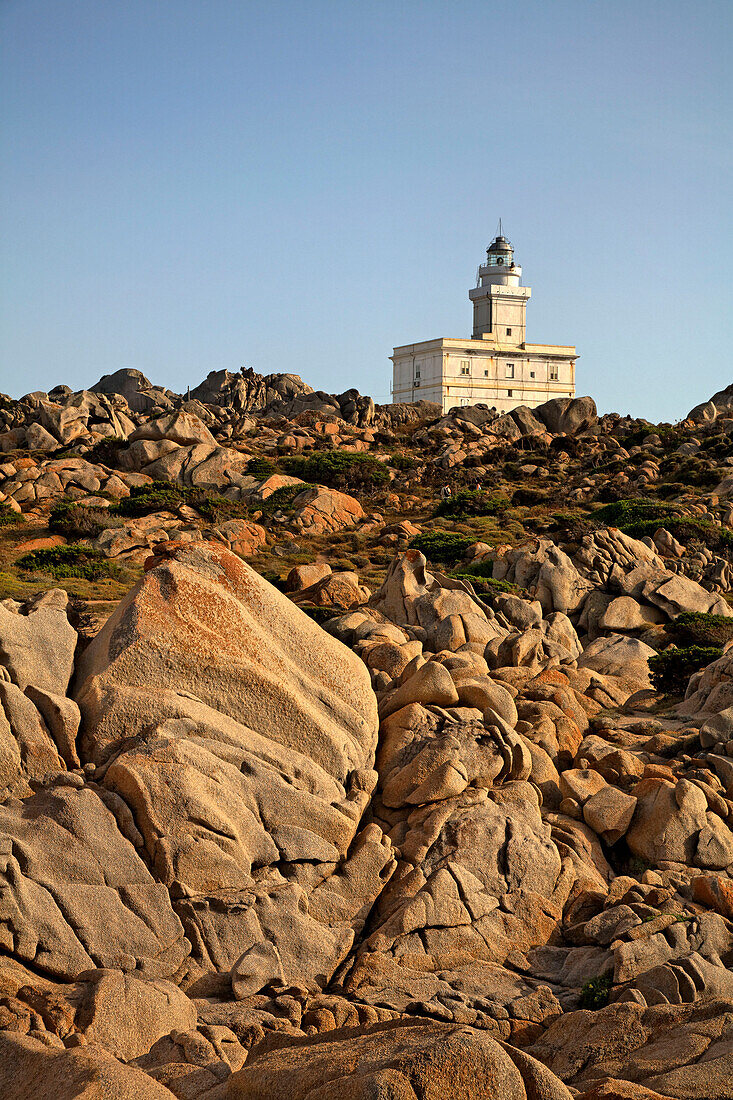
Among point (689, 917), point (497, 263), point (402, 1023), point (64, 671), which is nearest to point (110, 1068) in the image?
point (402, 1023)

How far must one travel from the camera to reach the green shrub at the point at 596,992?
31.3 ft

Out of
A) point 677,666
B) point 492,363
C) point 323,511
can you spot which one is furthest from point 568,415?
point 677,666

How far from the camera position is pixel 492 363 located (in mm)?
100938

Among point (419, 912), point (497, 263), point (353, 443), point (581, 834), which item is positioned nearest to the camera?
point (419, 912)

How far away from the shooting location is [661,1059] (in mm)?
7305

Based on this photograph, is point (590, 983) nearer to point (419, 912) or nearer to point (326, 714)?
point (419, 912)

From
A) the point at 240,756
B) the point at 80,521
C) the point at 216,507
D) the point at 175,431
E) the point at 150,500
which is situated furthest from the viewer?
the point at 175,431

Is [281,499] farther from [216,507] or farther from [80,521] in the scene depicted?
[80,521]

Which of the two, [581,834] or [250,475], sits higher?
[250,475]

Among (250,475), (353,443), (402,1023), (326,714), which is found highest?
(353,443)

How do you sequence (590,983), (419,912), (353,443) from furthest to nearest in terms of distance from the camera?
(353,443) → (419,912) → (590,983)

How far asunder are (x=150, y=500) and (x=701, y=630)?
81.1 ft

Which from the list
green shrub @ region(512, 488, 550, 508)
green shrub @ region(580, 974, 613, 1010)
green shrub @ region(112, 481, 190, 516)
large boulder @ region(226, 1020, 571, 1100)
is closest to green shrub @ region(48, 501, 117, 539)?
green shrub @ region(112, 481, 190, 516)

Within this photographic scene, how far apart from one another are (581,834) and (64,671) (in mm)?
6871
